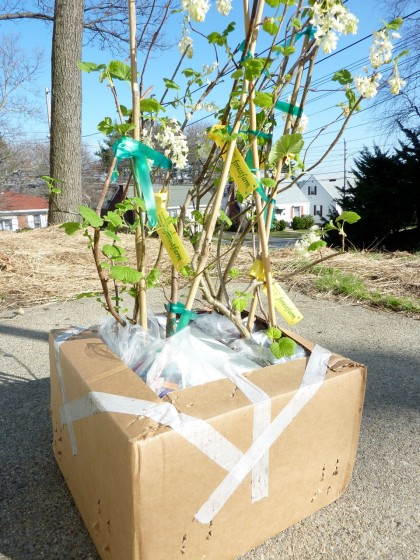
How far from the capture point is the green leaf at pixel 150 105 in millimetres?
1077

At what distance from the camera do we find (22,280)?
390 centimetres

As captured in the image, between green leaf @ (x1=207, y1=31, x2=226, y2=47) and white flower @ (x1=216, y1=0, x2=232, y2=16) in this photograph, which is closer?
white flower @ (x1=216, y1=0, x2=232, y2=16)

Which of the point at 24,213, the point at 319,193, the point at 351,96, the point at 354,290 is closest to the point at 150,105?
the point at 351,96

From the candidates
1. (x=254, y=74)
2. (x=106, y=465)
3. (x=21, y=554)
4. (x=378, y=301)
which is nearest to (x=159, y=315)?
(x=106, y=465)

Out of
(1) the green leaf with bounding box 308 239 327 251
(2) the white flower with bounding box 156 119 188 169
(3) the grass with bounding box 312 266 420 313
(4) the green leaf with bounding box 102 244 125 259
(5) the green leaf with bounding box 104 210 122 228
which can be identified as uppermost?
(2) the white flower with bounding box 156 119 188 169

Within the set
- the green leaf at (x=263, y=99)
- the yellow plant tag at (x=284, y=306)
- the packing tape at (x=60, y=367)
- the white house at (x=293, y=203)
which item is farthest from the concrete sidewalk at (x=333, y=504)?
the white house at (x=293, y=203)

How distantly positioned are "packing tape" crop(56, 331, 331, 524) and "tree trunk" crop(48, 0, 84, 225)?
5721 mm

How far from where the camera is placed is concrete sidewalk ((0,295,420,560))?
1.10 metres

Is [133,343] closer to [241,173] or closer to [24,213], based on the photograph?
[241,173]

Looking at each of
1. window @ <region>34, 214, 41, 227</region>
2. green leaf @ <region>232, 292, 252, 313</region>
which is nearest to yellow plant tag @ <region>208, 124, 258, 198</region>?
green leaf @ <region>232, 292, 252, 313</region>

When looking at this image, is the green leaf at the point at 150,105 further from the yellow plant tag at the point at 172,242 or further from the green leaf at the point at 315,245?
the green leaf at the point at 315,245

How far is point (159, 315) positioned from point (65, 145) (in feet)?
18.5

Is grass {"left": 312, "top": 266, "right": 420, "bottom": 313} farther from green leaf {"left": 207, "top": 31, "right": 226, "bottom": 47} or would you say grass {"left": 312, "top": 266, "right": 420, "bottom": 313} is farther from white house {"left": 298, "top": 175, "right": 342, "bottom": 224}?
white house {"left": 298, "top": 175, "right": 342, "bottom": 224}

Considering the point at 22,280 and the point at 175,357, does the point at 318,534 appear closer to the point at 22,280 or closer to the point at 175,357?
the point at 175,357
